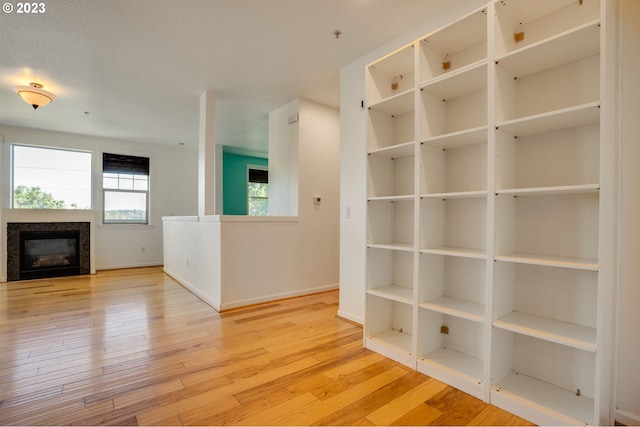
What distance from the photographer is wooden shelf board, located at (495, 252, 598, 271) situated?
1439 mm

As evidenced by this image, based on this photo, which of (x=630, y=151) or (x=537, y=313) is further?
(x=537, y=313)

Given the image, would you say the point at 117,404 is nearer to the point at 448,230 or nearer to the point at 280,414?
the point at 280,414

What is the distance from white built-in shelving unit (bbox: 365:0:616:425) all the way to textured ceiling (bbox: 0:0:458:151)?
573 mm

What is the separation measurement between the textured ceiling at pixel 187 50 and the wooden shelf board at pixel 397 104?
2.29 ft

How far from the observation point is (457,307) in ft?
6.68

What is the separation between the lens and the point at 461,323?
2219mm

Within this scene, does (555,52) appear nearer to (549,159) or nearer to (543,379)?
(549,159)

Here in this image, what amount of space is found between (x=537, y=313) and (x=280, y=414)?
159cm

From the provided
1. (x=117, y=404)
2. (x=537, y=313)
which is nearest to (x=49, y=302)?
(x=117, y=404)

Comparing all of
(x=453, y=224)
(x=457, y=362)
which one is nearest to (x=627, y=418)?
(x=457, y=362)

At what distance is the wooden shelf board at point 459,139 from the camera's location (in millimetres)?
1864

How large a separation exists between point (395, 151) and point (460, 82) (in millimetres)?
630

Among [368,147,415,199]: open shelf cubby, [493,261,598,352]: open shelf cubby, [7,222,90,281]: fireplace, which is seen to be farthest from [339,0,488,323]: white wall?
[7,222,90,281]: fireplace

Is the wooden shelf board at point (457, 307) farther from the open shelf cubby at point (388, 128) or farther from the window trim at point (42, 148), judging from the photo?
the window trim at point (42, 148)
